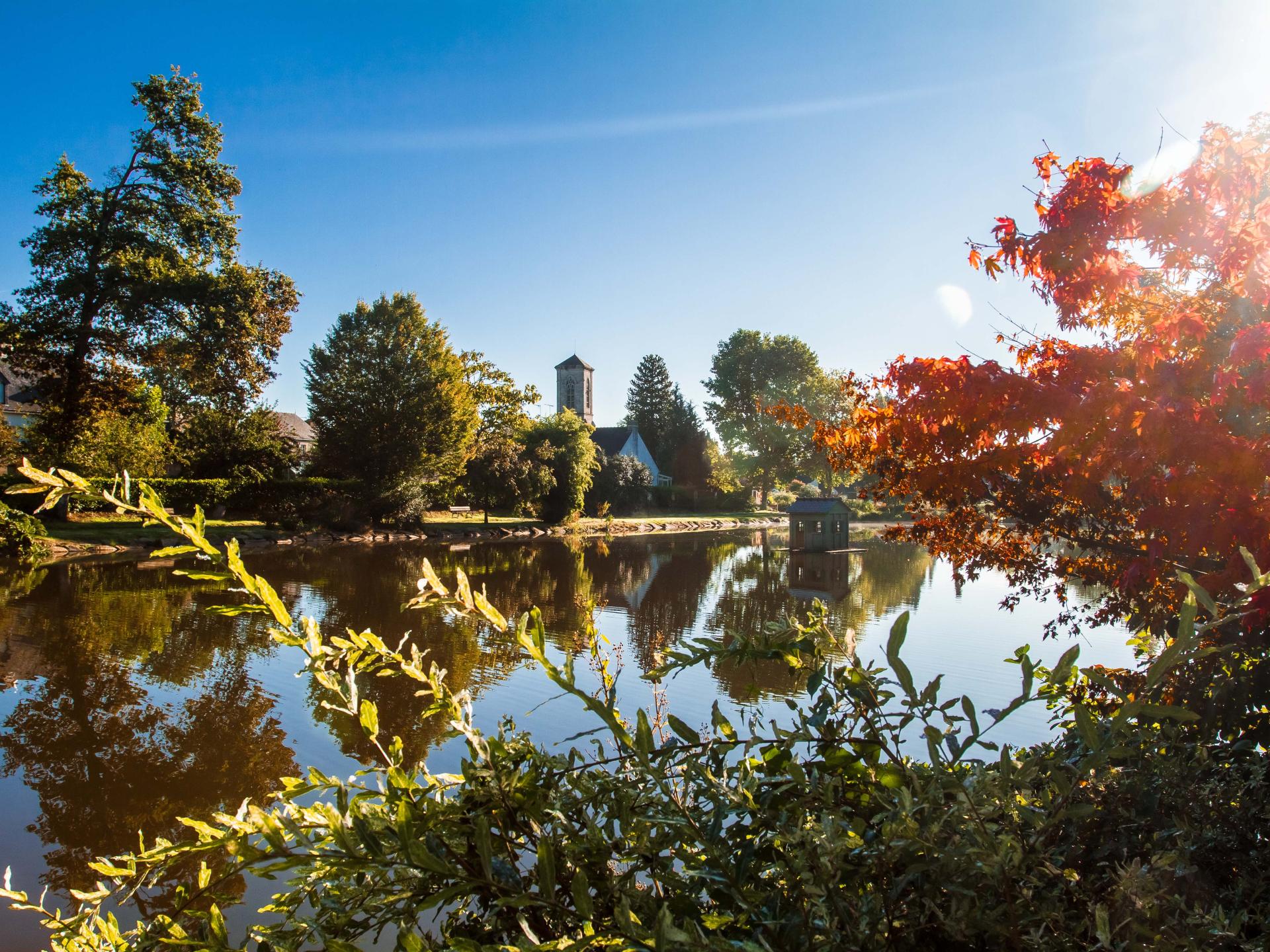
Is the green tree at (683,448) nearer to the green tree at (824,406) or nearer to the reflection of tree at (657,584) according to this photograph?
the green tree at (824,406)

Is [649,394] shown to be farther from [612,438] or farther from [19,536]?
[19,536]

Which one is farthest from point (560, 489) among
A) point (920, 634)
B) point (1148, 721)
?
point (1148, 721)

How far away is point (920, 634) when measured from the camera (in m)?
11.1

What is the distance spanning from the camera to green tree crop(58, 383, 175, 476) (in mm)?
24594

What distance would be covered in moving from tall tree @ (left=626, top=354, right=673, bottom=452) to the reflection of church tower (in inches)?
170

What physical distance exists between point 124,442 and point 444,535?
11.9 meters

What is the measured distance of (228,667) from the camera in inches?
368

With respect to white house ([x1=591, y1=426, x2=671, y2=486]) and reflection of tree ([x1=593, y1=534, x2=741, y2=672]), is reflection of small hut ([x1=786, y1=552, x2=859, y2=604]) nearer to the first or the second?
reflection of tree ([x1=593, y1=534, x2=741, y2=672])

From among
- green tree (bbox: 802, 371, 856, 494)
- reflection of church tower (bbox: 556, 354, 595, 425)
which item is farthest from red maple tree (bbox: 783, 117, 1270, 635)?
reflection of church tower (bbox: 556, 354, 595, 425)

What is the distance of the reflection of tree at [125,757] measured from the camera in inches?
196

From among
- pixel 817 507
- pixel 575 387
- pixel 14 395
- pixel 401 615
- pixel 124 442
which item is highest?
pixel 575 387

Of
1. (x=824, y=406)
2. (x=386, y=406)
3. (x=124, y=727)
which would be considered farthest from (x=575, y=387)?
(x=124, y=727)

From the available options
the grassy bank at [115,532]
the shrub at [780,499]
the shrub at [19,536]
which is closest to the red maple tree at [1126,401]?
the grassy bank at [115,532]

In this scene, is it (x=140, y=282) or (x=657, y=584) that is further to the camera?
(x=140, y=282)
